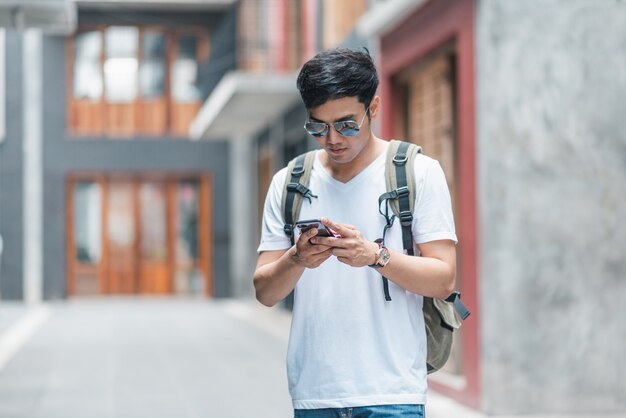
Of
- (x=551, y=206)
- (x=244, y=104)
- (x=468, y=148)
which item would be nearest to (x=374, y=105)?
(x=551, y=206)

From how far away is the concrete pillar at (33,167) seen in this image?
2336 cm

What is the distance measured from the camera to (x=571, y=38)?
8.35m

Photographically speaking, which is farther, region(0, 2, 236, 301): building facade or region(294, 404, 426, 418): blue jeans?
region(0, 2, 236, 301): building facade

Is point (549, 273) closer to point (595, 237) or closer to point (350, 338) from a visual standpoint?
point (595, 237)

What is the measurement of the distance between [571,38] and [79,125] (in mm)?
17086

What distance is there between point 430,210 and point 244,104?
1537 centimetres

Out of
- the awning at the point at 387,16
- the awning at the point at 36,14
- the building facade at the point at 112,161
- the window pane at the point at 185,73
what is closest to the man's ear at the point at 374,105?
the awning at the point at 387,16

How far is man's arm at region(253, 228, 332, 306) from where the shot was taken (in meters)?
2.57

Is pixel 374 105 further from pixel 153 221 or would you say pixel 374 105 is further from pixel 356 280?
pixel 153 221

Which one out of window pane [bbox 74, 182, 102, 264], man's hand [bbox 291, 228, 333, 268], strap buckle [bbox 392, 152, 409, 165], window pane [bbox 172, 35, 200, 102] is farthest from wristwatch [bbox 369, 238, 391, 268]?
window pane [bbox 172, 35, 200, 102]

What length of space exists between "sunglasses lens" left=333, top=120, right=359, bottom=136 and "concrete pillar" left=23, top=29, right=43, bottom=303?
846 inches

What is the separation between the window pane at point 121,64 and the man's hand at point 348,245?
2208 cm

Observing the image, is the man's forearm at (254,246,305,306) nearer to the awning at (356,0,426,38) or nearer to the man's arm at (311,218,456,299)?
the man's arm at (311,218,456,299)

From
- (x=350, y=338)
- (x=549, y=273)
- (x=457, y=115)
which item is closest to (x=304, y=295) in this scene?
(x=350, y=338)
